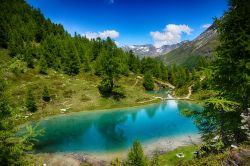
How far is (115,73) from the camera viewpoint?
301 ft

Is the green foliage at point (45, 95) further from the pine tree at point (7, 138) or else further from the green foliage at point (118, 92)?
the pine tree at point (7, 138)

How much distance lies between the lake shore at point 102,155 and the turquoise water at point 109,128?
2133mm

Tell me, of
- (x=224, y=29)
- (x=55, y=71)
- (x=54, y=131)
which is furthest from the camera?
(x=55, y=71)

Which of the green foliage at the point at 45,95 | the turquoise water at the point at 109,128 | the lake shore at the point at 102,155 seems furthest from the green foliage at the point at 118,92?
the lake shore at the point at 102,155

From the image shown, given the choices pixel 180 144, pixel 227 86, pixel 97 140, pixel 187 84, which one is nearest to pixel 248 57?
pixel 227 86

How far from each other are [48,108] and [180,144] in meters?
43.6

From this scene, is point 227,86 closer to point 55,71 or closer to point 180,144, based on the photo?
point 180,144

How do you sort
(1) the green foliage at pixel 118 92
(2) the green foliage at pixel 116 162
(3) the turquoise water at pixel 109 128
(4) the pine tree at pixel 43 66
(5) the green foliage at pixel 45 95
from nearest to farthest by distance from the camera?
(2) the green foliage at pixel 116 162, (3) the turquoise water at pixel 109 128, (5) the green foliage at pixel 45 95, (1) the green foliage at pixel 118 92, (4) the pine tree at pixel 43 66

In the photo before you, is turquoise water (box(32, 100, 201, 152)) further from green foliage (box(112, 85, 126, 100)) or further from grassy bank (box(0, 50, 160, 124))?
green foliage (box(112, 85, 126, 100))

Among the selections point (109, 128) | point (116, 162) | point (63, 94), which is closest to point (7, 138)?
point (116, 162)

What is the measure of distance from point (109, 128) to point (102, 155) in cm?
1877

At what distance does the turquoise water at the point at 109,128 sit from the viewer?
51.2m

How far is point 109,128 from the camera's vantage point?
64.2m

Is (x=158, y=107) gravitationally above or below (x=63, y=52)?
below
